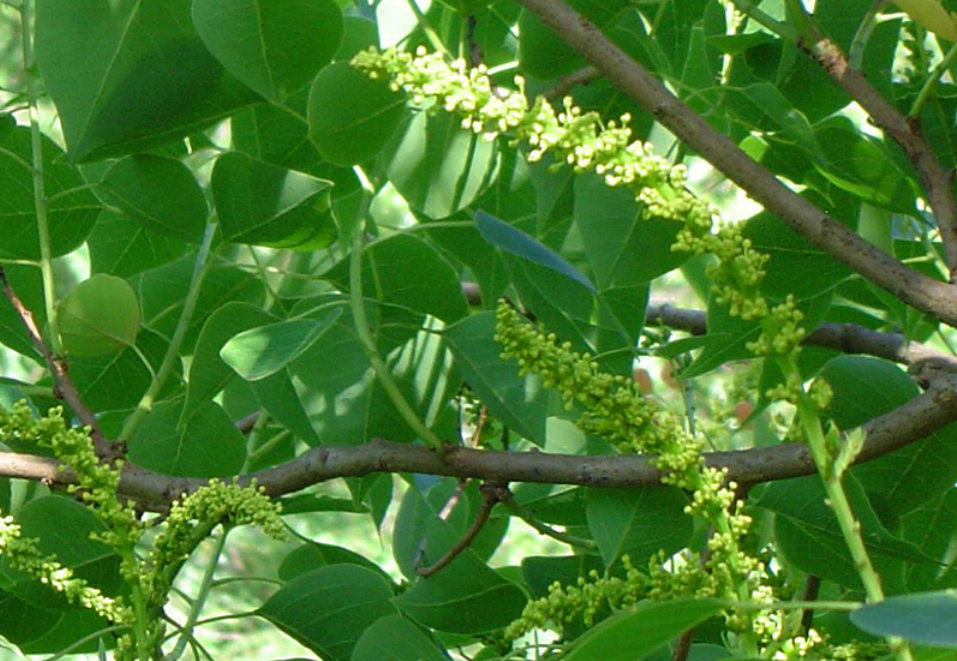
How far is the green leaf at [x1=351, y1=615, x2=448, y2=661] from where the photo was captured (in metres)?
0.61

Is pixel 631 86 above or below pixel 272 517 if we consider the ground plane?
above

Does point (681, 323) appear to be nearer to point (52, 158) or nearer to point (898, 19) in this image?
point (898, 19)

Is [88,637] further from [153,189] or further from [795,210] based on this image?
[795,210]

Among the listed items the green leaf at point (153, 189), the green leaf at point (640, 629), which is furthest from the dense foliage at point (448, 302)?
the green leaf at point (640, 629)

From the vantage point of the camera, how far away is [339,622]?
2.28ft

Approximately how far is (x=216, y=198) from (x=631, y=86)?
0.77 ft

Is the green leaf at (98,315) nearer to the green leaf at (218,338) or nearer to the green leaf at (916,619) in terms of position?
the green leaf at (218,338)

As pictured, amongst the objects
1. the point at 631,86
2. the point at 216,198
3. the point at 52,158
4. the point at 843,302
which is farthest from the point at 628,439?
the point at 843,302

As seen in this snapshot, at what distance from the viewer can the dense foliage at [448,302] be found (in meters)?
0.57

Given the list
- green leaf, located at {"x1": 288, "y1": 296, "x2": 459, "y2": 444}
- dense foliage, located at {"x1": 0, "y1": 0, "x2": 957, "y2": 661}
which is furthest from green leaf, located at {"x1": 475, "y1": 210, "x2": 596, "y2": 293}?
green leaf, located at {"x1": 288, "y1": 296, "x2": 459, "y2": 444}

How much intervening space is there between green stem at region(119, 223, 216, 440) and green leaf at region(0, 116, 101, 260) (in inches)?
3.0

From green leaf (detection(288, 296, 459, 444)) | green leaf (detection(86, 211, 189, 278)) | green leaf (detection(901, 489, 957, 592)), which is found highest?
green leaf (detection(86, 211, 189, 278))

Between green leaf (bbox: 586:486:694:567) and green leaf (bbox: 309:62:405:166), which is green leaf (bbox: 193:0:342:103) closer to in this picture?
green leaf (bbox: 309:62:405:166)

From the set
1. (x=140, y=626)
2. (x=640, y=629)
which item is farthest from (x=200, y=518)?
(x=640, y=629)
